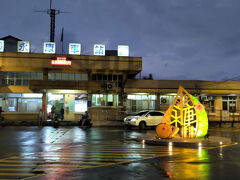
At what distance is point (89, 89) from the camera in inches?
1232

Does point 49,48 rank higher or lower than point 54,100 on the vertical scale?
higher

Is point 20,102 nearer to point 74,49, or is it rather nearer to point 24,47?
point 24,47

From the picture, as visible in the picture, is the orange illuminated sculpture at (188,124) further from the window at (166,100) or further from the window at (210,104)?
the window at (210,104)

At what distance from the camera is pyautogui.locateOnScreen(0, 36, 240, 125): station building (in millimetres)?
31172

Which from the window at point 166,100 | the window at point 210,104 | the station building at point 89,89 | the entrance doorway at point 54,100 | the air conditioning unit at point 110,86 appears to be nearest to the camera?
the station building at point 89,89

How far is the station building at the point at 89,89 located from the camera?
31172 mm

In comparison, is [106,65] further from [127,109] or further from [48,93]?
[48,93]

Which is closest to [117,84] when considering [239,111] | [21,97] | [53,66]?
[53,66]

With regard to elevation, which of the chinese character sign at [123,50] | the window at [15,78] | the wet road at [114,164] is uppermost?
the chinese character sign at [123,50]

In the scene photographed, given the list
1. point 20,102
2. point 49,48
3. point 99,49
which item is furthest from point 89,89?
point 20,102

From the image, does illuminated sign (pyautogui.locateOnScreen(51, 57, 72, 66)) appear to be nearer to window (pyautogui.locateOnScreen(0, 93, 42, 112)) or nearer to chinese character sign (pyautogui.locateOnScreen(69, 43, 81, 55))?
chinese character sign (pyautogui.locateOnScreen(69, 43, 81, 55))

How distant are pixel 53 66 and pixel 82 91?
462 centimetres

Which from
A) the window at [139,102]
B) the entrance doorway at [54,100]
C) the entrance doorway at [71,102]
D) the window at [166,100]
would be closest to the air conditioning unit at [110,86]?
the window at [139,102]

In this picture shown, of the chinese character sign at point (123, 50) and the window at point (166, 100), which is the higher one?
the chinese character sign at point (123, 50)
